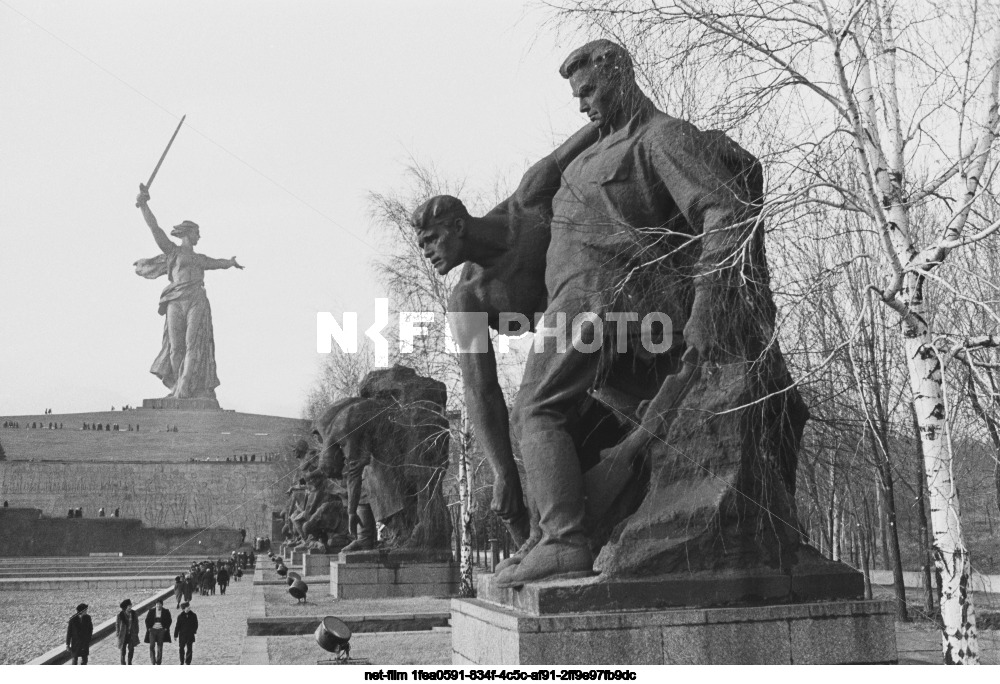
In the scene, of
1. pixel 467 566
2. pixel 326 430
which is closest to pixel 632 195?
pixel 326 430

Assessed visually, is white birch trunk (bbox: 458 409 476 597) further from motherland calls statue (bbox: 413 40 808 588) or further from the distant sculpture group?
motherland calls statue (bbox: 413 40 808 588)

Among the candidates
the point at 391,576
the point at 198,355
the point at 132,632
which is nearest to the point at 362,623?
the point at 132,632

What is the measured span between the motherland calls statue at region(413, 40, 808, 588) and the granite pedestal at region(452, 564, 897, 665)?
0.12 m

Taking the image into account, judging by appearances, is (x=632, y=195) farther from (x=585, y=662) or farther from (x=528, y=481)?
(x=585, y=662)

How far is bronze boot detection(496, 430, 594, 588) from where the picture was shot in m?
5.14

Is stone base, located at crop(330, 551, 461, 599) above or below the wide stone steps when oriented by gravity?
above

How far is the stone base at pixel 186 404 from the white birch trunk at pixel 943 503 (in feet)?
318

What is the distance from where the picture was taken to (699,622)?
475 cm

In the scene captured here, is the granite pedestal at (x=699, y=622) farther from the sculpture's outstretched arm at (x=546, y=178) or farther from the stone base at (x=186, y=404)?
the stone base at (x=186, y=404)

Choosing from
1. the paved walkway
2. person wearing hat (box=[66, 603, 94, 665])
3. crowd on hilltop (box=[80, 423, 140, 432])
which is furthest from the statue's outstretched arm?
crowd on hilltop (box=[80, 423, 140, 432])

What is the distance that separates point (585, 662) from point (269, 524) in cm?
6709

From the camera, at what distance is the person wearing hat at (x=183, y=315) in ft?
333

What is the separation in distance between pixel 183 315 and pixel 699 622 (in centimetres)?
10370

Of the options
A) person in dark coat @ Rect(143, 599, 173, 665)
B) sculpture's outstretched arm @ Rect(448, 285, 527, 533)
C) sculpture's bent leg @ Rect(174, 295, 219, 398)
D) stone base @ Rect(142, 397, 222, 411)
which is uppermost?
sculpture's bent leg @ Rect(174, 295, 219, 398)
